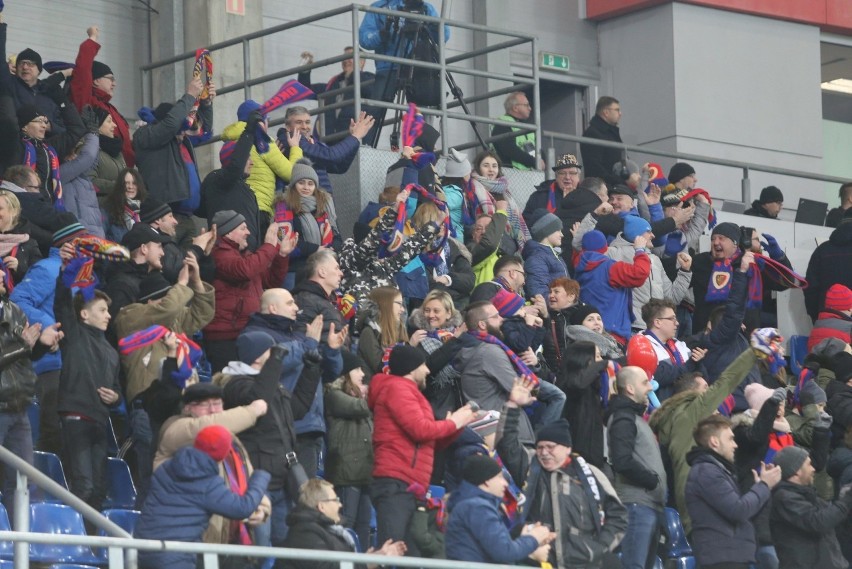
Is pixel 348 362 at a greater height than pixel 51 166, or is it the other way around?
pixel 51 166

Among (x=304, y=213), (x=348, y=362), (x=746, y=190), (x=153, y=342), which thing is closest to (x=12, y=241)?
(x=153, y=342)

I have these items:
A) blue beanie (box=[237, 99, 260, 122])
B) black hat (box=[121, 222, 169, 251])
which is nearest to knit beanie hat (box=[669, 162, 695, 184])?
blue beanie (box=[237, 99, 260, 122])

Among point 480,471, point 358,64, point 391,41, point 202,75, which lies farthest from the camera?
point 391,41

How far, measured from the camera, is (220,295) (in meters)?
12.6

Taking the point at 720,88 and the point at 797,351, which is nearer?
the point at 797,351

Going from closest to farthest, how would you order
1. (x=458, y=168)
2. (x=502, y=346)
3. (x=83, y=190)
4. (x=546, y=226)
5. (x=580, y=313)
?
(x=502, y=346) → (x=83, y=190) → (x=580, y=313) → (x=546, y=226) → (x=458, y=168)

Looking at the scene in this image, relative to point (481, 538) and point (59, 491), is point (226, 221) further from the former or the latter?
point (59, 491)

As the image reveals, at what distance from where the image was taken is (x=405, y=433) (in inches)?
433

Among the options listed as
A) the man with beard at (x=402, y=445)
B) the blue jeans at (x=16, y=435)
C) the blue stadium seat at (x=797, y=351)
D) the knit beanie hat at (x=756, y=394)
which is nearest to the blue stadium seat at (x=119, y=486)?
the blue jeans at (x=16, y=435)

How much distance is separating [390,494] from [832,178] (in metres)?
11.9

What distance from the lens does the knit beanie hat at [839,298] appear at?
15969 mm

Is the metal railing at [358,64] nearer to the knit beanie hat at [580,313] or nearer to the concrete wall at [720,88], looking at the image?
the knit beanie hat at [580,313]

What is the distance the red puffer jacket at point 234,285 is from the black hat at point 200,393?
97.2 inches

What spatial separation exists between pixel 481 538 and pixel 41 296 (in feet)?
10.8
